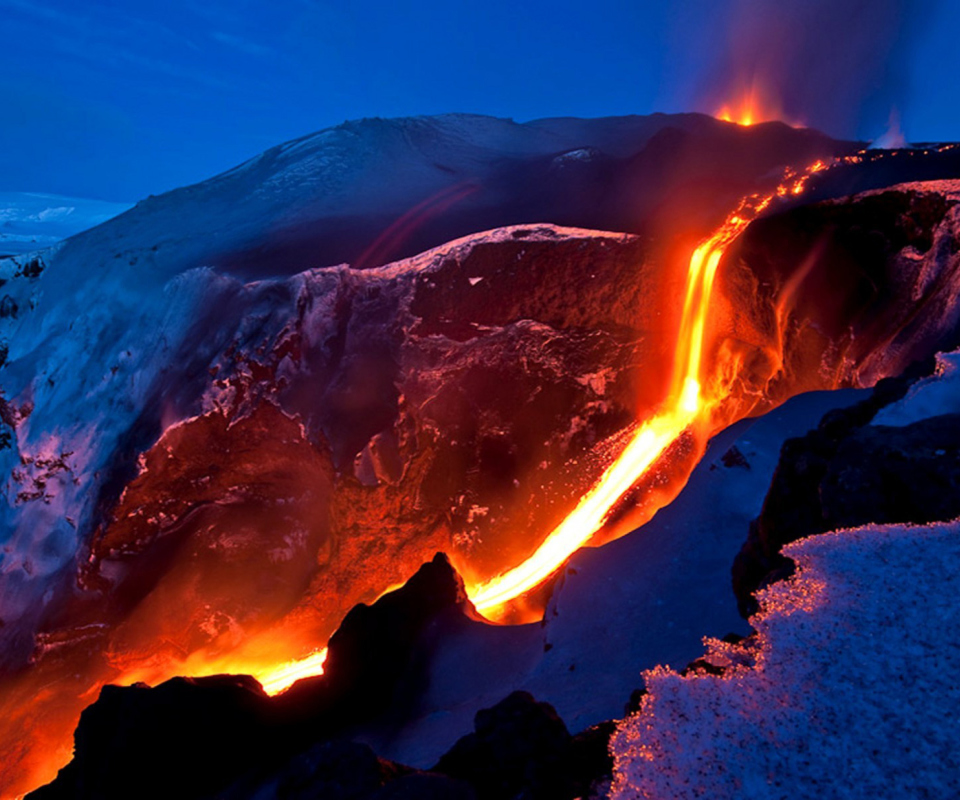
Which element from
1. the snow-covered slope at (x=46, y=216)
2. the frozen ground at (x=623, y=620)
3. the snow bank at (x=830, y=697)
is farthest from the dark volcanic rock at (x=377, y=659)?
the snow-covered slope at (x=46, y=216)

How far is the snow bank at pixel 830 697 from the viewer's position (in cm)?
142

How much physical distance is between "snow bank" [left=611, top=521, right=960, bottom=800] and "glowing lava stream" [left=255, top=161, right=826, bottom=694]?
13.6 ft

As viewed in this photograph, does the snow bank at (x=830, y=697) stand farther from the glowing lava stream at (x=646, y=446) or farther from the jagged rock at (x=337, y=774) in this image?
the glowing lava stream at (x=646, y=446)

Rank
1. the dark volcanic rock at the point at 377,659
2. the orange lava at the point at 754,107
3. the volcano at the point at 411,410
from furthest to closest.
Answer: the orange lava at the point at 754,107, the volcano at the point at 411,410, the dark volcanic rock at the point at 377,659

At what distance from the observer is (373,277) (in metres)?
5.77

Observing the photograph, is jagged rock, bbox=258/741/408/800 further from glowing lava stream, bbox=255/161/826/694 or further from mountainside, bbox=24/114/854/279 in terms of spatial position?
mountainside, bbox=24/114/854/279

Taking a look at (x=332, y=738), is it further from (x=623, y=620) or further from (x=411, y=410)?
(x=411, y=410)

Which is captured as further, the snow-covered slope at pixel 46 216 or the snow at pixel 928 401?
the snow-covered slope at pixel 46 216

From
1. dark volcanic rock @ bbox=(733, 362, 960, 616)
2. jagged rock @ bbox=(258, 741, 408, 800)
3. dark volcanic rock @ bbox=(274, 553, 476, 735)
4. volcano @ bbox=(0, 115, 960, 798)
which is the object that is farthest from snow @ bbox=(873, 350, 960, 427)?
dark volcanic rock @ bbox=(274, 553, 476, 735)

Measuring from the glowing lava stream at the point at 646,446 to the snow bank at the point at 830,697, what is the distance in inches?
164

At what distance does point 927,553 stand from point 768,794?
101cm

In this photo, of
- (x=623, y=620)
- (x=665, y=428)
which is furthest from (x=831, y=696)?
(x=665, y=428)

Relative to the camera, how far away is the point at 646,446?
6.43 meters

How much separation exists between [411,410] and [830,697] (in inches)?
187
